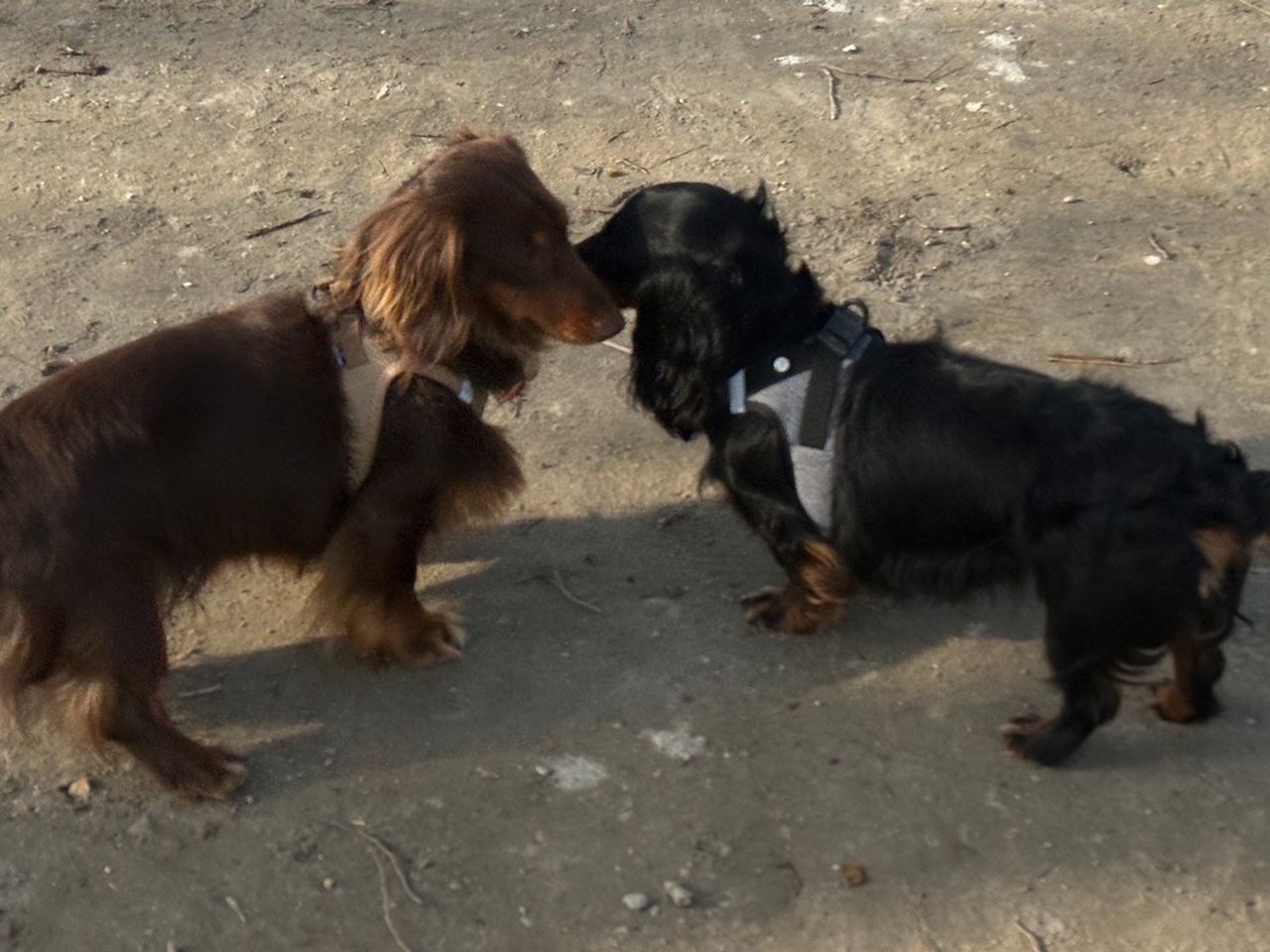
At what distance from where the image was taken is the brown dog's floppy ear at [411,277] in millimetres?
3221

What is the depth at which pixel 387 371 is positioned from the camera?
332 centimetres

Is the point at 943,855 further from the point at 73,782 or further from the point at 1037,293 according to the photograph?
the point at 1037,293

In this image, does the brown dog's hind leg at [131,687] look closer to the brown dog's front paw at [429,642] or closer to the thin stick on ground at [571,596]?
the brown dog's front paw at [429,642]

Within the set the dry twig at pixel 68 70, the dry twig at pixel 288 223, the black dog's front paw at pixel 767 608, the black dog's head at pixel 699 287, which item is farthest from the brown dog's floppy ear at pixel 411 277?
the dry twig at pixel 68 70

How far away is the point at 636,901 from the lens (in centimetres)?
305

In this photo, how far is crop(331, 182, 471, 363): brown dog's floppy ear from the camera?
322 centimetres

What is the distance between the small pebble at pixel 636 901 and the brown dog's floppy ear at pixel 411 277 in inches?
49.9

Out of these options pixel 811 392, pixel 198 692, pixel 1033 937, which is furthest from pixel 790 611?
pixel 198 692

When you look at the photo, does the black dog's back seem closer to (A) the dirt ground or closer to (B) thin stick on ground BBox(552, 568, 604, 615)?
(A) the dirt ground

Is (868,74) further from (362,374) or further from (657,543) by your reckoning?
(362,374)

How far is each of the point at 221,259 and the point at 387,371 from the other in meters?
2.09

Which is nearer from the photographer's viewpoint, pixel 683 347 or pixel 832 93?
pixel 683 347

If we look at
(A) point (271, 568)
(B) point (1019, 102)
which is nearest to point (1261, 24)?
(B) point (1019, 102)

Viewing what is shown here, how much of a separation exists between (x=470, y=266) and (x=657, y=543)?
112 cm
